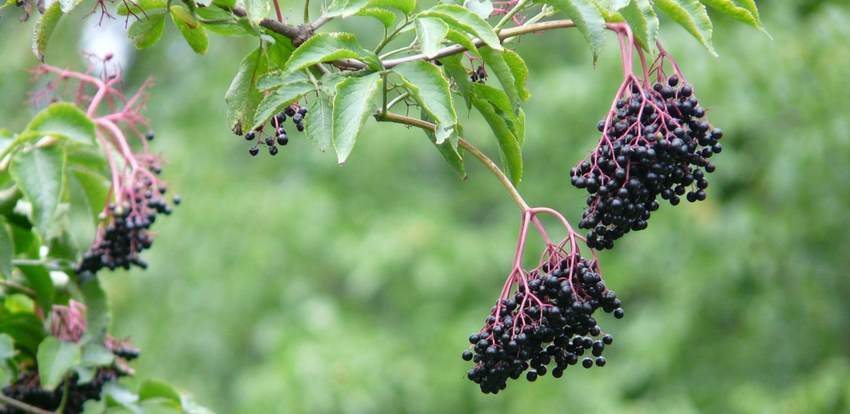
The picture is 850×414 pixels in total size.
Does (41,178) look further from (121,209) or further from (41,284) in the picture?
(41,284)

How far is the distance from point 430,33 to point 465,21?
62 millimetres

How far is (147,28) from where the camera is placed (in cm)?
205

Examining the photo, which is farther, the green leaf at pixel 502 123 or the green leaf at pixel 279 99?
the green leaf at pixel 502 123

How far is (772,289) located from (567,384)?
4.93 feet

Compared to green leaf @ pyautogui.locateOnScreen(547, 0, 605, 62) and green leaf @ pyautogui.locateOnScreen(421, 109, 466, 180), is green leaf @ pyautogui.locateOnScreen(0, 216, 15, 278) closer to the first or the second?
green leaf @ pyautogui.locateOnScreen(421, 109, 466, 180)

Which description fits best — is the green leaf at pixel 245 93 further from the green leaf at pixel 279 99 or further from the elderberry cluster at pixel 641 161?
the elderberry cluster at pixel 641 161

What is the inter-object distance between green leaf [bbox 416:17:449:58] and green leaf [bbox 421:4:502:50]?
0.04 ft

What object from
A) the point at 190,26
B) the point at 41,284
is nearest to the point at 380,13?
the point at 190,26

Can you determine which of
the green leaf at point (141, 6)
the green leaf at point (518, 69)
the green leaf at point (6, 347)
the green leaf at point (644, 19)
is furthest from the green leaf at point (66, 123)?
the green leaf at point (644, 19)

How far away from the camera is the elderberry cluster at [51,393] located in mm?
2598

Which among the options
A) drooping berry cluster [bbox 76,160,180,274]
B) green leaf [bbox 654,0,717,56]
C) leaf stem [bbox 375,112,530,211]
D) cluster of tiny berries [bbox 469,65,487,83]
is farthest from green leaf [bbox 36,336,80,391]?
green leaf [bbox 654,0,717,56]

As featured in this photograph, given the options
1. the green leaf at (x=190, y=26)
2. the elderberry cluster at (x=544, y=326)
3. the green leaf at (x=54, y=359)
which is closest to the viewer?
the elderberry cluster at (x=544, y=326)

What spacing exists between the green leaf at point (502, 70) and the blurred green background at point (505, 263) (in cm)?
500

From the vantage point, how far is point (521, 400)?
23.5 ft
